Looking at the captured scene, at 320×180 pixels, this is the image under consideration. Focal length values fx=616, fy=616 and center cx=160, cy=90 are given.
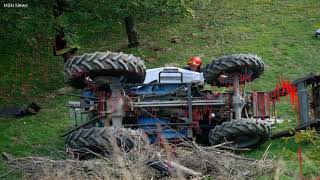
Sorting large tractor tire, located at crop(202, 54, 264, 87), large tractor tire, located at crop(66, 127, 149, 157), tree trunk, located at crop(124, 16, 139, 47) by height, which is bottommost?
large tractor tire, located at crop(66, 127, 149, 157)

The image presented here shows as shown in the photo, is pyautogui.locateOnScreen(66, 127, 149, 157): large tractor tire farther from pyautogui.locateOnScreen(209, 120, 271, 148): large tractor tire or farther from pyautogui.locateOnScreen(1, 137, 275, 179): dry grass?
pyautogui.locateOnScreen(209, 120, 271, 148): large tractor tire

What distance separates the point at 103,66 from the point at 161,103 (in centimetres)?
114

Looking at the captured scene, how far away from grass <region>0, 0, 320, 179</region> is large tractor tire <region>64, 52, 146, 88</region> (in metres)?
1.91

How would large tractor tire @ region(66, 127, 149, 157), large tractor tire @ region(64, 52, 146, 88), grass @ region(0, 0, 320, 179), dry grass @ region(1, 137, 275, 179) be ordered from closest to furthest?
dry grass @ region(1, 137, 275, 179) < large tractor tire @ region(66, 127, 149, 157) < large tractor tire @ region(64, 52, 146, 88) < grass @ region(0, 0, 320, 179)

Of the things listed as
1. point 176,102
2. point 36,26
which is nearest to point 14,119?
point 36,26

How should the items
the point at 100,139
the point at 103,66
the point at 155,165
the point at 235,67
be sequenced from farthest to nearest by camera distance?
the point at 235,67
the point at 103,66
the point at 100,139
the point at 155,165

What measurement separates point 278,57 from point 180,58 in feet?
8.86

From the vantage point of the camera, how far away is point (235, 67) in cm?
868

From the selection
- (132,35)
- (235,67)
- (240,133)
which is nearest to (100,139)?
(240,133)

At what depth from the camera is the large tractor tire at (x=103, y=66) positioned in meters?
8.02

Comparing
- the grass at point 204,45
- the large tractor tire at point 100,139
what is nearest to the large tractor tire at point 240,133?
the large tractor tire at point 100,139

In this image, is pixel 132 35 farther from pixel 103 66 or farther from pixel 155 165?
pixel 155 165

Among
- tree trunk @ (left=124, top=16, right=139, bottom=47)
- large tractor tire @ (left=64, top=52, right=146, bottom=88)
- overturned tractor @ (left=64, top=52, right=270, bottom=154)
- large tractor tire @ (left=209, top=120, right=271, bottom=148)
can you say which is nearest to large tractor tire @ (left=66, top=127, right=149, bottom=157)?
overturned tractor @ (left=64, top=52, right=270, bottom=154)

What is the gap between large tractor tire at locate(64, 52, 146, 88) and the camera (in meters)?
8.02
